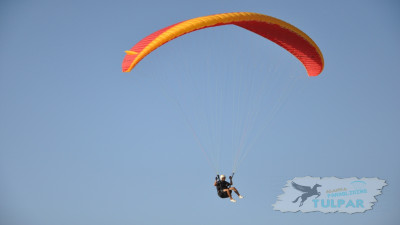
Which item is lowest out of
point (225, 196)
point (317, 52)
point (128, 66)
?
point (225, 196)

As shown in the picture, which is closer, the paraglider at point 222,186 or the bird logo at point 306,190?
the paraglider at point 222,186

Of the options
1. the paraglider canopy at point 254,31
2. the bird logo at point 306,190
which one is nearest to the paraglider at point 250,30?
the paraglider canopy at point 254,31

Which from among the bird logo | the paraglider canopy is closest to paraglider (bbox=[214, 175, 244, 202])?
the paraglider canopy

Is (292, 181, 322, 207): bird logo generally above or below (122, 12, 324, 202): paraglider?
below

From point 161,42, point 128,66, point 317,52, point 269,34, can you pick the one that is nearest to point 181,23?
point 161,42

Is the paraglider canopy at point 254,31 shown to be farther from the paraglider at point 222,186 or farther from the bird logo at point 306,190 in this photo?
the bird logo at point 306,190

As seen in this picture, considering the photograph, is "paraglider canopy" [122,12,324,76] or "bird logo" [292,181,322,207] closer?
"paraglider canopy" [122,12,324,76]

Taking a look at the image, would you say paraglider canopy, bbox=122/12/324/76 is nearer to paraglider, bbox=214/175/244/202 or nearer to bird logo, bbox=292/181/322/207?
paraglider, bbox=214/175/244/202

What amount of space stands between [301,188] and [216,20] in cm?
1589

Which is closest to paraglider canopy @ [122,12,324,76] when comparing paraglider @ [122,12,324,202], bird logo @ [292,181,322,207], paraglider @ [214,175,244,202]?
paraglider @ [122,12,324,202]

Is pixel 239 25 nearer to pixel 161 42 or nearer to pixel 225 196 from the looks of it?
pixel 161 42

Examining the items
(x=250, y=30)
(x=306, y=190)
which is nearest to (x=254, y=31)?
(x=250, y=30)

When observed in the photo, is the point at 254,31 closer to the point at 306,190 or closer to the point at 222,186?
the point at 222,186

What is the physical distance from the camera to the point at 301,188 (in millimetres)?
33719
